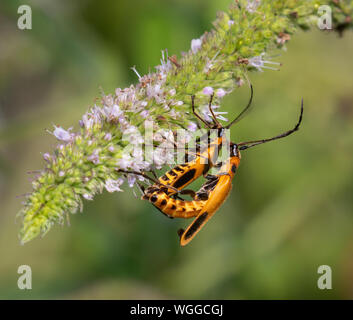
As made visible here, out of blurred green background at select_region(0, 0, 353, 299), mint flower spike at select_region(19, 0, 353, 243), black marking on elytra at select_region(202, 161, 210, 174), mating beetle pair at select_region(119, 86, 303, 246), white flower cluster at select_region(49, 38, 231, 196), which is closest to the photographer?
mint flower spike at select_region(19, 0, 353, 243)

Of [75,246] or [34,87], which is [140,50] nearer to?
[34,87]

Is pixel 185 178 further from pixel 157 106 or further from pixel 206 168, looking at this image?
pixel 157 106

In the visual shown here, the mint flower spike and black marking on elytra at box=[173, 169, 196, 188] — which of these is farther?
black marking on elytra at box=[173, 169, 196, 188]

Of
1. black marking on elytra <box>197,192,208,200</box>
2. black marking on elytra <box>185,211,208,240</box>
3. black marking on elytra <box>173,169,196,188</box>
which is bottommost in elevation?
black marking on elytra <box>185,211,208,240</box>

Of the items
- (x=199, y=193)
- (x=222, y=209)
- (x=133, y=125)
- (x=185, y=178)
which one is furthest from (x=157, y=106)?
(x=222, y=209)

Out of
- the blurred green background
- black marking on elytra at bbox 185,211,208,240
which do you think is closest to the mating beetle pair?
black marking on elytra at bbox 185,211,208,240

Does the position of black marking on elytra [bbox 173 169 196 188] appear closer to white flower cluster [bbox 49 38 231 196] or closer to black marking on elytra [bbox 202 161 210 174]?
black marking on elytra [bbox 202 161 210 174]

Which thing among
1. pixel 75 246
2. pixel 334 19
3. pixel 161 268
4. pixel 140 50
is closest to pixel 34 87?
pixel 140 50
